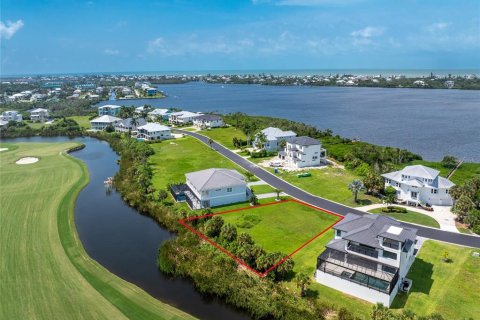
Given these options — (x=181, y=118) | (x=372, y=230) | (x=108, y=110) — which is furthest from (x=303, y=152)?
(x=108, y=110)

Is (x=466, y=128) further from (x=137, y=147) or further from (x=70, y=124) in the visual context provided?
(x=70, y=124)

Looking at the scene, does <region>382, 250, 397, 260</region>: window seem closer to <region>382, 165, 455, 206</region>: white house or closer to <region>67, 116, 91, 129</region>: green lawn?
<region>382, 165, 455, 206</region>: white house

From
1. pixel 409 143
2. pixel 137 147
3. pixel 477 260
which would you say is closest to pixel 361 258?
pixel 477 260

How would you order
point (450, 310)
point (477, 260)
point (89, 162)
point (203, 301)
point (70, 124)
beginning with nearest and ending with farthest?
point (450, 310), point (203, 301), point (477, 260), point (89, 162), point (70, 124)

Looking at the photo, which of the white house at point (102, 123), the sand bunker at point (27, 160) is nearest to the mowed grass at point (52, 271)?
the sand bunker at point (27, 160)

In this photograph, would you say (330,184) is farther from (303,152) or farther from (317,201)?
(303,152)

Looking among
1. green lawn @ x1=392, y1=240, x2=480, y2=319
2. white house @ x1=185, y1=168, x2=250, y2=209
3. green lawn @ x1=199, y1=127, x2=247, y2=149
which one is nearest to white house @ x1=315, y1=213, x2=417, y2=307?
green lawn @ x1=392, y1=240, x2=480, y2=319
